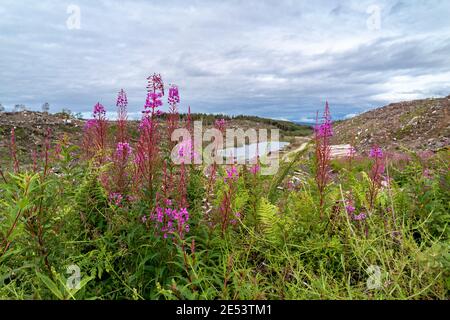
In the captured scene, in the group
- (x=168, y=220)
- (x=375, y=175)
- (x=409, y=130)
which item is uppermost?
(x=409, y=130)

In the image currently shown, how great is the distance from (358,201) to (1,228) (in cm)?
343

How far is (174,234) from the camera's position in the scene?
276cm

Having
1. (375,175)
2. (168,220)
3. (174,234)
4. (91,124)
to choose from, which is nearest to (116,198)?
(168,220)

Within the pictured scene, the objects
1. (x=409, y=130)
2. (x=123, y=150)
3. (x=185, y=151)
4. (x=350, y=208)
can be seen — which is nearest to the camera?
(x=185, y=151)

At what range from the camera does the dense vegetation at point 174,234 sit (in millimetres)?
2594

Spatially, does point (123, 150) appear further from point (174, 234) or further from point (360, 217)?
point (360, 217)

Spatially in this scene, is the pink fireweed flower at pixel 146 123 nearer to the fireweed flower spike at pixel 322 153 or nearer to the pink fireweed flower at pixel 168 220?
the pink fireweed flower at pixel 168 220

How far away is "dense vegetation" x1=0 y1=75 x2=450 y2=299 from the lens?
2.59 m

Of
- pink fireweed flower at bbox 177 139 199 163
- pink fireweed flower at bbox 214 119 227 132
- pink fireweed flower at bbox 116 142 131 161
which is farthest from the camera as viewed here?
pink fireweed flower at bbox 214 119 227 132

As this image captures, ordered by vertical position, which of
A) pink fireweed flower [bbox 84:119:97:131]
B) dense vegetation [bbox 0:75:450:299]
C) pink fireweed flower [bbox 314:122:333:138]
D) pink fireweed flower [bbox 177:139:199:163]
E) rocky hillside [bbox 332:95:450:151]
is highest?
rocky hillside [bbox 332:95:450:151]

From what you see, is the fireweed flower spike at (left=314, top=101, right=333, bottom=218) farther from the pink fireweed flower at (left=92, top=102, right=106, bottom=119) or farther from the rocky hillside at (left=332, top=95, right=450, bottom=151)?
the rocky hillside at (left=332, top=95, right=450, bottom=151)

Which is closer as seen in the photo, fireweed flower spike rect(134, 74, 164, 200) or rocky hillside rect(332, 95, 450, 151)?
fireweed flower spike rect(134, 74, 164, 200)

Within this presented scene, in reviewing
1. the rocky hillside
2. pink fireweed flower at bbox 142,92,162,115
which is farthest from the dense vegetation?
the rocky hillside
